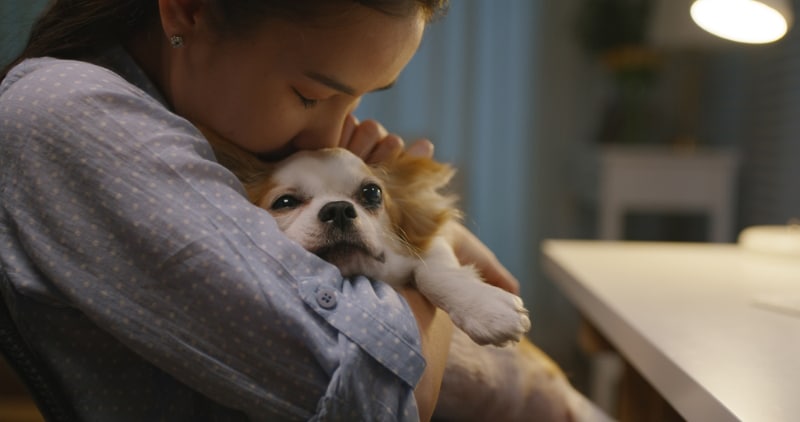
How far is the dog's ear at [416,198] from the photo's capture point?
0.89 meters

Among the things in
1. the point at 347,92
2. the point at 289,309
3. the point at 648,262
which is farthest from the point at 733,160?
the point at 289,309

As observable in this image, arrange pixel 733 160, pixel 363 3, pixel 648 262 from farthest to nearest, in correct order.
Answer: pixel 733 160, pixel 648 262, pixel 363 3

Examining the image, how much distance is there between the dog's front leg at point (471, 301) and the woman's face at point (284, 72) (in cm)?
22

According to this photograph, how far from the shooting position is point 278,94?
30.0 inches

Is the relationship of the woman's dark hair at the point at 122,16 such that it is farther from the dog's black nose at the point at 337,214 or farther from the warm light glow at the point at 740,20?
the warm light glow at the point at 740,20

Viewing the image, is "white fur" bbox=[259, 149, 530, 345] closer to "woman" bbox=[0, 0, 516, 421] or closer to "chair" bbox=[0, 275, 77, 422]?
"woman" bbox=[0, 0, 516, 421]

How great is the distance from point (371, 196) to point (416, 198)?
0.10m

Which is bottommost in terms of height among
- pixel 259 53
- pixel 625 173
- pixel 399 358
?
pixel 625 173

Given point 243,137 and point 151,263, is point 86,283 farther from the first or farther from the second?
point 243,137

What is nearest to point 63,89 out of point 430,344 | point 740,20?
point 430,344

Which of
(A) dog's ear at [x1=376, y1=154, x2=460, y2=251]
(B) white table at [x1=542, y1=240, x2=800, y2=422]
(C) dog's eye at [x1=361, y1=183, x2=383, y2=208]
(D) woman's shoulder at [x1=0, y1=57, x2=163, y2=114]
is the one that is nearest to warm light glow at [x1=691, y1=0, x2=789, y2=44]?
(B) white table at [x1=542, y1=240, x2=800, y2=422]

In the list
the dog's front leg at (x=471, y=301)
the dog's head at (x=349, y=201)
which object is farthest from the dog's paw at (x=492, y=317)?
the dog's head at (x=349, y=201)

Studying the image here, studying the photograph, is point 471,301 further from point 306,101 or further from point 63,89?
point 63,89

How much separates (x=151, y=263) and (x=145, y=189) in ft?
0.21
